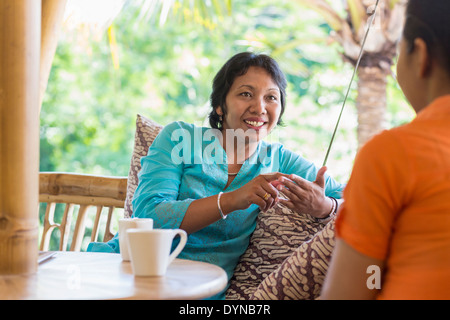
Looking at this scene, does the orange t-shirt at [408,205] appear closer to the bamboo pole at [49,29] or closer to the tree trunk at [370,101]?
the bamboo pole at [49,29]

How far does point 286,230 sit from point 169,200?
386mm

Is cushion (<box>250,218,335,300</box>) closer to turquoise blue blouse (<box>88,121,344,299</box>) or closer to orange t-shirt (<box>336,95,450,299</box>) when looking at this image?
turquoise blue blouse (<box>88,121,344,299</box>)

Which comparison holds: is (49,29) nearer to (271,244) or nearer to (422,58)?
(271,244)

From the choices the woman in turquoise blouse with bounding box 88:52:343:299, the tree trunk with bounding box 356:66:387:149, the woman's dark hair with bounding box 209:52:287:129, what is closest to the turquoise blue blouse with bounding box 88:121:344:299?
the woman in turquoise blouse with bounding box 88:52:343:299

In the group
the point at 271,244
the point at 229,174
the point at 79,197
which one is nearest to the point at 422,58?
the point at 271,244

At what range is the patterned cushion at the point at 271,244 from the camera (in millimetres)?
1797

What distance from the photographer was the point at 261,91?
200 centimetres

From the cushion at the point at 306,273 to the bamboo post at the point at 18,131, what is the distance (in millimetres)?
607

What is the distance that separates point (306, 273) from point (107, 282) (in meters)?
0.51

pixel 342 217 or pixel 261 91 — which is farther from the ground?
pixel 261 91

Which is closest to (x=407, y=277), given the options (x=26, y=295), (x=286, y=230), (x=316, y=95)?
(x=26, y=295)

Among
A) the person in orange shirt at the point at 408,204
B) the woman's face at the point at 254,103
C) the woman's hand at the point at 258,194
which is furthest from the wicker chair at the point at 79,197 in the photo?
the person in orange shirt at the point at 408,204

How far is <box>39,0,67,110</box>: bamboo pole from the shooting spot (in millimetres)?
2037

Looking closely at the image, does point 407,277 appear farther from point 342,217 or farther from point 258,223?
point 258,223
